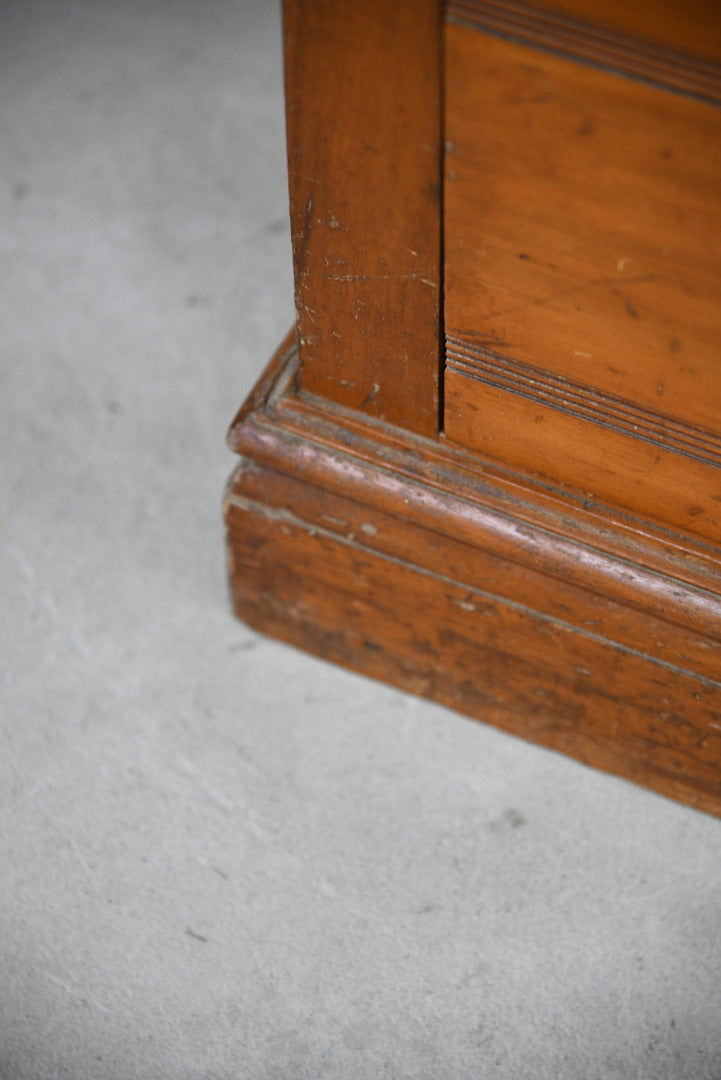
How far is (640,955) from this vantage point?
1.18 meters

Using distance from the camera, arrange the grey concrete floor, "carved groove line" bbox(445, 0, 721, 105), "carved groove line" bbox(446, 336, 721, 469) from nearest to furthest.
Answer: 1. "carved groove line" bbox(445, 0, 721, 105)
2. "carved groove line" bbox(446, 336, 721, 469)
3. the grey concrete floor

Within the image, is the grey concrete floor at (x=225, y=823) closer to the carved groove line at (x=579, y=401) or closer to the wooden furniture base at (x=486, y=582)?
the wooden furniture base at (x=486, y=582)

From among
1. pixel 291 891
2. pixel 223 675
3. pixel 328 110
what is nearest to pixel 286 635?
pixel 223 675

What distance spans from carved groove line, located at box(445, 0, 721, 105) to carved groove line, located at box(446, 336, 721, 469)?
28 cm

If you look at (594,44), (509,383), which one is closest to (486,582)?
(509,383)

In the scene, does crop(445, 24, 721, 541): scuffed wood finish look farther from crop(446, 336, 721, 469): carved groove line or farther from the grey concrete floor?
the grey concrete floor

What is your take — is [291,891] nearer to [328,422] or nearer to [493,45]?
[328,422]

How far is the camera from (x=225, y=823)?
1.25 m

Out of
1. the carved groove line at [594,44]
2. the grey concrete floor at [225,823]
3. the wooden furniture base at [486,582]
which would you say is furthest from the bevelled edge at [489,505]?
the carved groove line at [594,44]

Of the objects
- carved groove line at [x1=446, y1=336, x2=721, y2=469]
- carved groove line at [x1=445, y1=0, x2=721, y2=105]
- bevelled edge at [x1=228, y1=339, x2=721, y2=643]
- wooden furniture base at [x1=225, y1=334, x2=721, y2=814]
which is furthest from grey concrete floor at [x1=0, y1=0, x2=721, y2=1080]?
carved groove line at [x1=445, y1=0, x2=721, y2=105]

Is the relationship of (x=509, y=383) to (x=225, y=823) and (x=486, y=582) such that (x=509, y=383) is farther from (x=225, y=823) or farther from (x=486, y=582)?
(x=225, y=823)

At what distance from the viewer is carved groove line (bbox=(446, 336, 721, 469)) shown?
1019 mm

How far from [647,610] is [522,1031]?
0.41m

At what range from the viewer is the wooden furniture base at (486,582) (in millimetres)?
1106
